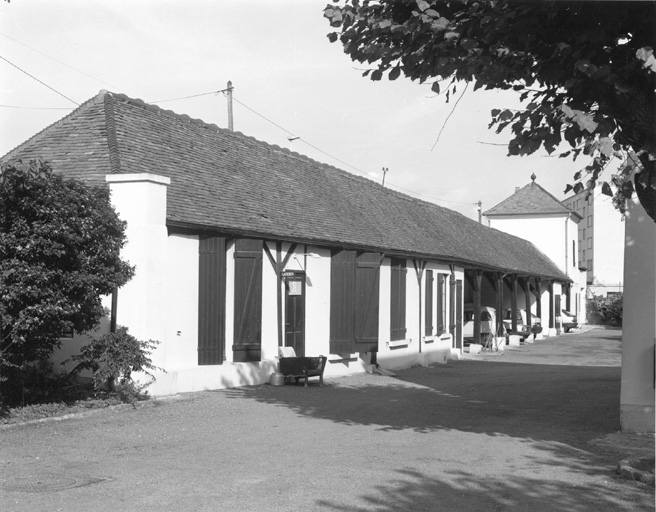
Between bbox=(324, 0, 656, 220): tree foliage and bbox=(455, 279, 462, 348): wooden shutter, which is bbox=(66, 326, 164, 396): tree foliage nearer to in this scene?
bbox=(324, 0, 656, 220): tree foliage

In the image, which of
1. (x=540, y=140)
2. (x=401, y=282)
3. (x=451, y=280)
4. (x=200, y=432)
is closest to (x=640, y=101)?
(x=540, y=140)

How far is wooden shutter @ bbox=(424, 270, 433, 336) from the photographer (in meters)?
25.8

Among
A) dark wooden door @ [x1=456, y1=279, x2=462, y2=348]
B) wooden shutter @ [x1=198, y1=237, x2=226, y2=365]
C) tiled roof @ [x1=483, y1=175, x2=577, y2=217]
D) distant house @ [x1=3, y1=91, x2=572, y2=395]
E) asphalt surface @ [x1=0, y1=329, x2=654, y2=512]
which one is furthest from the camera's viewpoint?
tiled roof @ [x1=483, y1=175, x2=577, y2=217]

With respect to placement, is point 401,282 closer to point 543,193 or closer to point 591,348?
point 591,348

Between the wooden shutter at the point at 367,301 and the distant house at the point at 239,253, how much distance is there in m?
0.04

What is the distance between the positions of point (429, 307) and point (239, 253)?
1114 centimetres

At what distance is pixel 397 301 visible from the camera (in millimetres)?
23297

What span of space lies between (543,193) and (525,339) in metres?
19.9

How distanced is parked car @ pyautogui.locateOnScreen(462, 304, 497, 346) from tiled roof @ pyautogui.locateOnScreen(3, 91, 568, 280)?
22.0ft

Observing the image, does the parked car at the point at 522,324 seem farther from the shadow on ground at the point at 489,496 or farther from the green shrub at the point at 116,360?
the shadow on ground at the point at 489,496

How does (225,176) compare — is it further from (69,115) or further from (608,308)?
(608,308)

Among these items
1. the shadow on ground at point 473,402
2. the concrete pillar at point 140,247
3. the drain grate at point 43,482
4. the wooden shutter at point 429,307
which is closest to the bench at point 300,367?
the shadow on ground at point 473,402

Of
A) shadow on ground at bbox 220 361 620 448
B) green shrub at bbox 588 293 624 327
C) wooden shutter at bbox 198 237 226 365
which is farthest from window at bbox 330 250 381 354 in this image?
green shrub at bbox 588 293 624 327

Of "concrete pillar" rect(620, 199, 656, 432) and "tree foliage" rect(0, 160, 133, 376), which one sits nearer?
"tree foliage" rect(0, 160, 133, 376)
